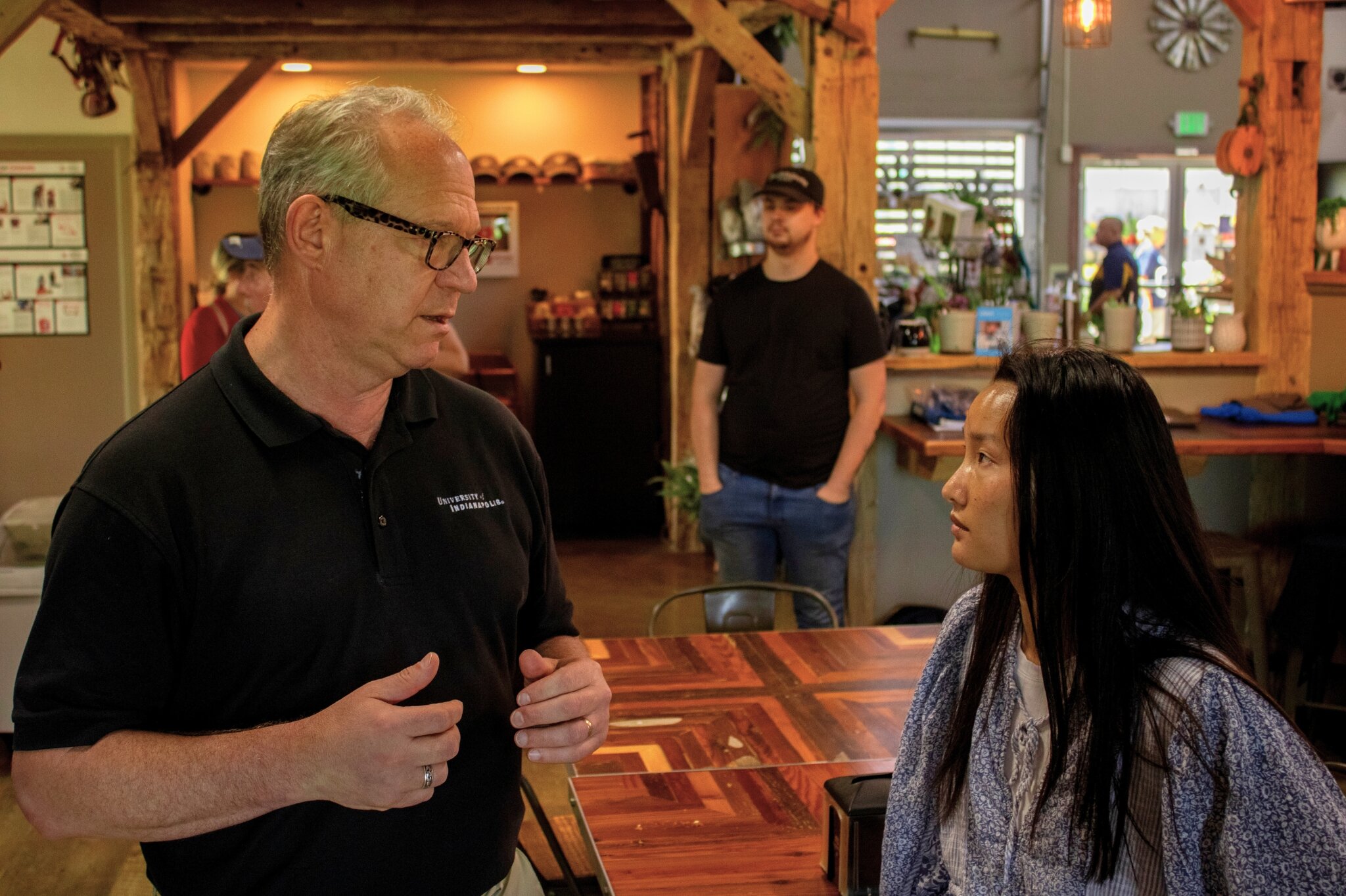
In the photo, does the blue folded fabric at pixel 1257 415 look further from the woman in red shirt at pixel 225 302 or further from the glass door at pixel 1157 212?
the glass door at pixel 1157 212

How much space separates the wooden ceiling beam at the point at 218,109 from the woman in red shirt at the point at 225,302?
325cm

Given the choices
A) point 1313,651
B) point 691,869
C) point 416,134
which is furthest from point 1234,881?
point 1313,651

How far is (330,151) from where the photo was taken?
145cm

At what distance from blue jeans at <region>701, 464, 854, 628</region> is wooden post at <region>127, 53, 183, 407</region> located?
4764 millimetres

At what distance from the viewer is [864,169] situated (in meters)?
4.98

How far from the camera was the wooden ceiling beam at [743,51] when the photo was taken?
5.12 meters

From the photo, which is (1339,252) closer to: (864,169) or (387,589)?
(864,169)

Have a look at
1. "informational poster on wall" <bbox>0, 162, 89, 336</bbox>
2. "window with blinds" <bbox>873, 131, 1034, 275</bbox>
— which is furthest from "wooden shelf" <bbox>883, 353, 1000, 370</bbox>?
"window with blinds" <bbox>873, 131, 1034, 275</bbox>

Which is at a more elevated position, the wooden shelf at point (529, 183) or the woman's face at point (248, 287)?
the wooden shelf at point (529, 183)

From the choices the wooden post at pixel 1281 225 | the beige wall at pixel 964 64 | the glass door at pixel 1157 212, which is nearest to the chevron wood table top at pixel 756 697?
the wooden post at pixel 1281 225

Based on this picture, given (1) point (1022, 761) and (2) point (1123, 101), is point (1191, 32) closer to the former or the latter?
(2) point (1123, 101)

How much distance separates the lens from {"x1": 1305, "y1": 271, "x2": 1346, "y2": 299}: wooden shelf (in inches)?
202

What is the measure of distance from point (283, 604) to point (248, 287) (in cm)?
376

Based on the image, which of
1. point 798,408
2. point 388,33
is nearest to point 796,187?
point 798,408
